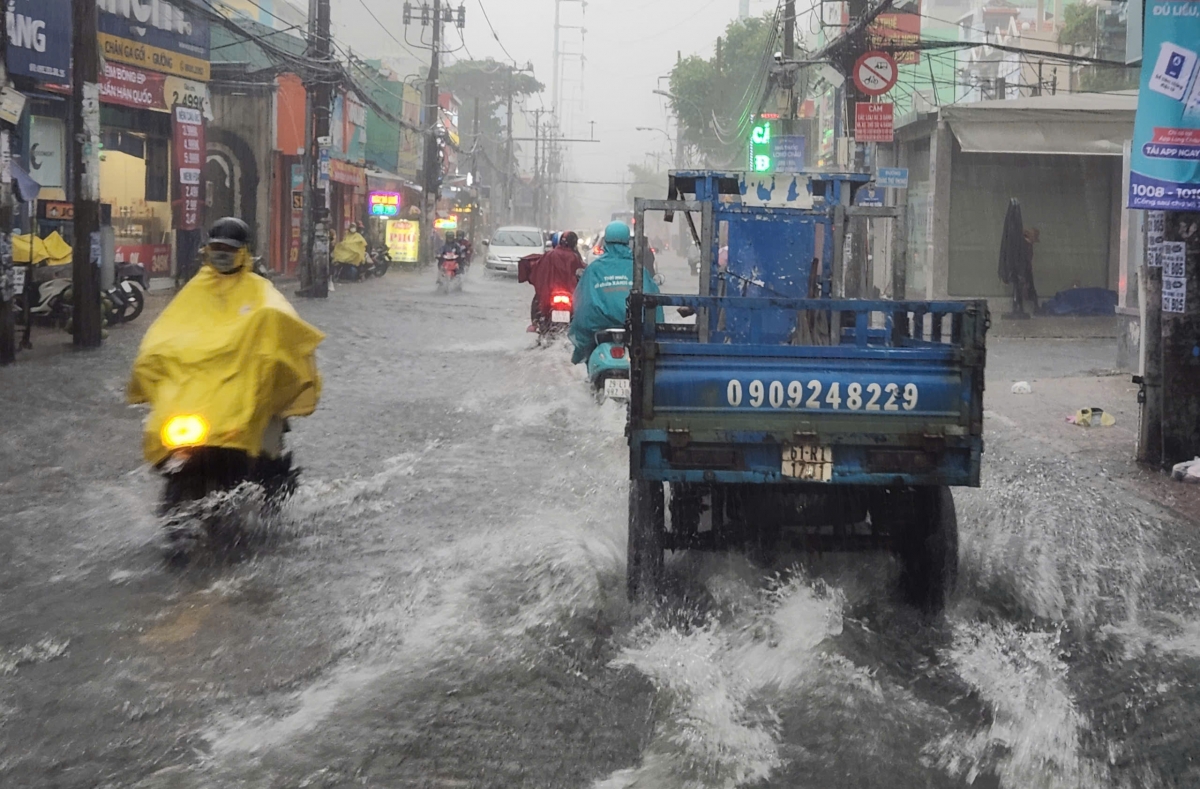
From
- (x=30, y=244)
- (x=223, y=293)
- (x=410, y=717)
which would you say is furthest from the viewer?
(x=30, y=244)

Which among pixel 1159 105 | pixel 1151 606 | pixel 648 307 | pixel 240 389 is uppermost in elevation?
pixel 1159 105

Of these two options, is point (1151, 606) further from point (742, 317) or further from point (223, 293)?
point (223, 293)

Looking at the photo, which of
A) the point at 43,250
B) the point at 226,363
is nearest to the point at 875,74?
the point at 43,250

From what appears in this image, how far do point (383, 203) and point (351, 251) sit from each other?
35.9ft

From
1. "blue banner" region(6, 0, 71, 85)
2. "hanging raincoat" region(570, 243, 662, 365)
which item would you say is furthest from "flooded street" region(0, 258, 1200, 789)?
"blue banner" region(6, 0, 71, 85)

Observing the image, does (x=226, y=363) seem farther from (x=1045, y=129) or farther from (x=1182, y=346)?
(x=1045, y=129)

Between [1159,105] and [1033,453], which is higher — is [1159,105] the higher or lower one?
the higher one

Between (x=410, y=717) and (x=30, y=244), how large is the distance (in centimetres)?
1371

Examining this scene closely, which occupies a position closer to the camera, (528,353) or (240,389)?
(240,389)

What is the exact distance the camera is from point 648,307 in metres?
5.50

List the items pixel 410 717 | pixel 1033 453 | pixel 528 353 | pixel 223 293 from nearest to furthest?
pixel 410 717
pixel 223 293
pixel 1033 453
pixel 528 353

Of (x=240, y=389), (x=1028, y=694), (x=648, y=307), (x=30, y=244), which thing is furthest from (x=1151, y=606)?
(x=30, y=244)

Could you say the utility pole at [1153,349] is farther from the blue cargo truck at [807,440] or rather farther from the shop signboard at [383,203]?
the shop signboard at [383,203]

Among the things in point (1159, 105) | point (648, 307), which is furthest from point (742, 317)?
point (1159, 105)
